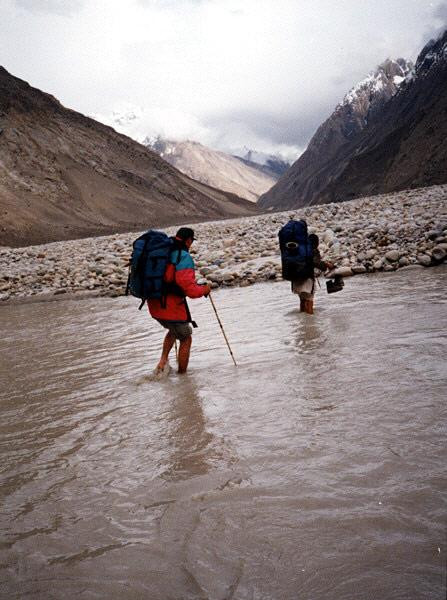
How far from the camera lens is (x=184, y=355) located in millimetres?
5809

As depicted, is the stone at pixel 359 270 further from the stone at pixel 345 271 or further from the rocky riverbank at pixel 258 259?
the stone at pixel 345 271

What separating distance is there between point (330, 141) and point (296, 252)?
173 m

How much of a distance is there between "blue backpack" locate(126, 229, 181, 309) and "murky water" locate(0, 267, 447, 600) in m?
1.08

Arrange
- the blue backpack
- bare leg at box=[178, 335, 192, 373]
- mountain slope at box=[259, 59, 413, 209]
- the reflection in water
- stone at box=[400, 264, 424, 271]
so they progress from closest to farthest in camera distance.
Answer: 1. the reflection in water
2. the blue backpack
3. bare leg at box=[178, 335, 192, 373]
4. stone at box=[400, 264, 424, 271]
5. mountain slope at box=[259, 59, 413, 209]

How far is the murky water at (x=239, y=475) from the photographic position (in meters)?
2.23

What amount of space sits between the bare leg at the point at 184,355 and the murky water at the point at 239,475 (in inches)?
6.7

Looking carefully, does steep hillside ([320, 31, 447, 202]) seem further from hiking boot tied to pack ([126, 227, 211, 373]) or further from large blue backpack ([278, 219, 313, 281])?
hiking boot tied to pack ([126, 227, 211, 373])

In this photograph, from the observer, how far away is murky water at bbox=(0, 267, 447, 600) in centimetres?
223

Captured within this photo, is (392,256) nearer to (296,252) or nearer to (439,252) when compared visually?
(439,252)

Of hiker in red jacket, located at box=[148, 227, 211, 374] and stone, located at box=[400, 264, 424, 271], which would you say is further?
stone, located at box=[400, 264, 424, 271]

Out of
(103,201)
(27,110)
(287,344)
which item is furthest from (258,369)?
(27,110)

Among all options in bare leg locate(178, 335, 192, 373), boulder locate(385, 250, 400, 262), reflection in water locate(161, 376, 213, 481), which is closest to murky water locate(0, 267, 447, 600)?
reflection in water locate(161, 376, 213, 481)

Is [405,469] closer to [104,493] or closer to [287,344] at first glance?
[104,493]

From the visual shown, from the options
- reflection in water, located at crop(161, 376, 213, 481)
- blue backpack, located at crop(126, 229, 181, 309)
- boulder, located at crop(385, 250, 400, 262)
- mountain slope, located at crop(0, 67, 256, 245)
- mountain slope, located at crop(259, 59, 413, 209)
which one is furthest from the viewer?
mountain slope, located at crop(259, 59, 413, 209)
